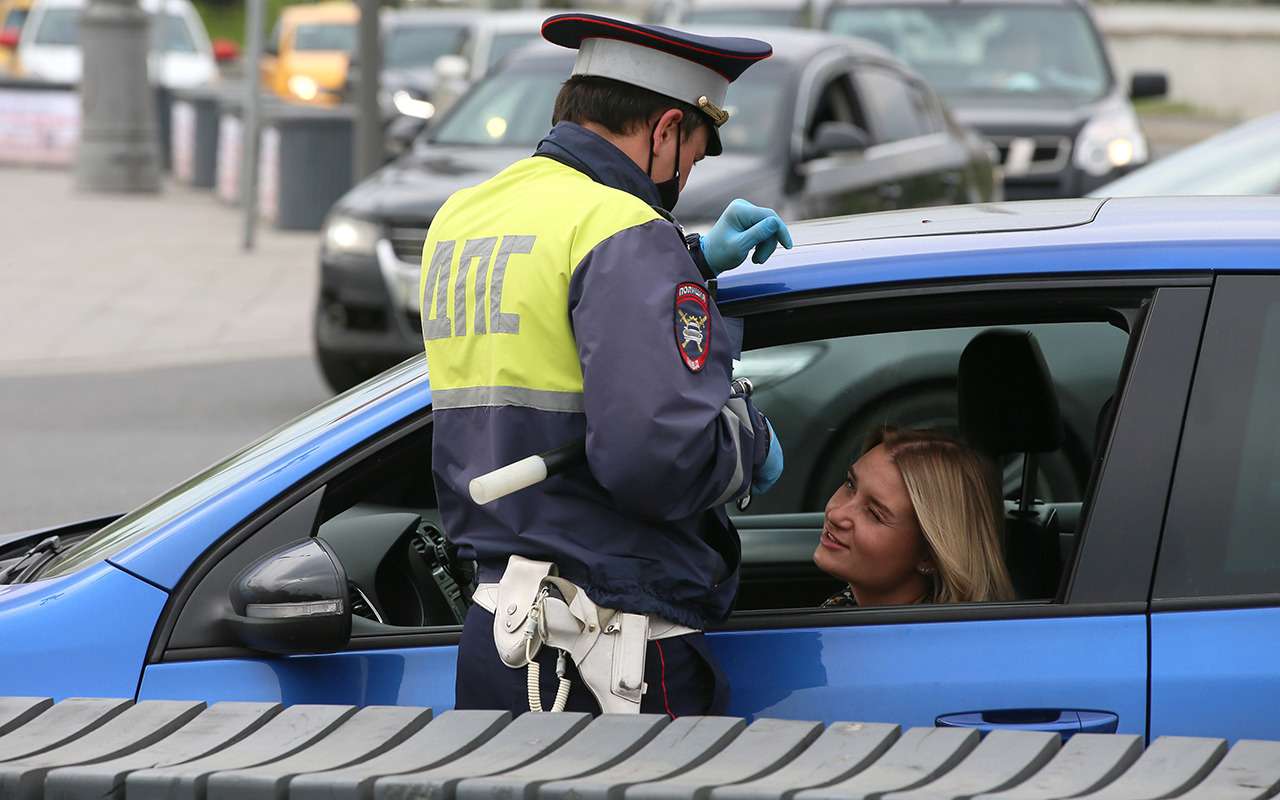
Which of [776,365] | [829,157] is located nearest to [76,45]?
[829,157]

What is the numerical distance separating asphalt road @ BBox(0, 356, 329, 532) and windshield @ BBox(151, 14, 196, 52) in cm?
1801

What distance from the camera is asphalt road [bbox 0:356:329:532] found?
24.5 feet

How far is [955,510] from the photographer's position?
312 cm

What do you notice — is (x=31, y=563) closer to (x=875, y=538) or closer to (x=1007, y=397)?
(x=875, y=538)

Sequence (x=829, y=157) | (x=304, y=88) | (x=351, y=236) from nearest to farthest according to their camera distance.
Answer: (x=351, y=236)
(x=829, y=157)
(x=304, y=88)

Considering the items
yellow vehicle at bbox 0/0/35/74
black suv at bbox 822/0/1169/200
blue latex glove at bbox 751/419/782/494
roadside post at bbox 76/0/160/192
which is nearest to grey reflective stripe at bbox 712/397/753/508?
blue latex glove at bbox 751/419/782/494

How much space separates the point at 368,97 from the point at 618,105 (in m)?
11.7

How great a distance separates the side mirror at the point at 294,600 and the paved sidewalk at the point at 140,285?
8.40m

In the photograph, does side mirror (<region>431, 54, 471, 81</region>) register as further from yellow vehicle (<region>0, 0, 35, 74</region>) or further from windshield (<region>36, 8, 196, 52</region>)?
yellow vehicle (<region>0, 0, 35, 74</region>)

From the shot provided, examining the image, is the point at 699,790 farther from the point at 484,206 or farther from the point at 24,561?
the point at 24,561

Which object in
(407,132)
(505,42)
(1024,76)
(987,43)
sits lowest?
(505,42)

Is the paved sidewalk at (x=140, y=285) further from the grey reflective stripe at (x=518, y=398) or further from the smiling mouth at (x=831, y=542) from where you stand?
the grey reflective stripe at (x=518, y=398)

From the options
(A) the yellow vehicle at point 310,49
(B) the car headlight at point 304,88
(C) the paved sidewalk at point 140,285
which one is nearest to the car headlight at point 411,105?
(C) the paved sidewalk at point 140,285

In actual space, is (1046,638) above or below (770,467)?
below
